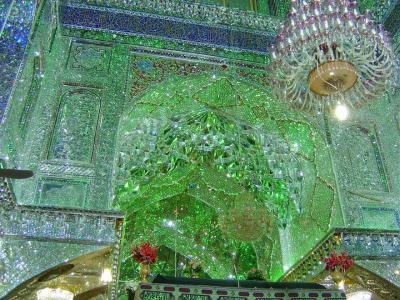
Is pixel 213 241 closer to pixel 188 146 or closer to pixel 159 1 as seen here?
pixel 188 146

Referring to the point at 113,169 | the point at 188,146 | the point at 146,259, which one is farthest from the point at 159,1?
the point at 146,259

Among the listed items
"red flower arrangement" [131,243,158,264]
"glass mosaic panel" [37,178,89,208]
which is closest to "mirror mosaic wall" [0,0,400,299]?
"glass mosaic panel" [37,178,89,208]

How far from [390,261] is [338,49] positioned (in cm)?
196

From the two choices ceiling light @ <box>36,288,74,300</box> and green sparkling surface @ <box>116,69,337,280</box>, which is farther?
green sparkling surface @ <box>116,69,337,280</box>

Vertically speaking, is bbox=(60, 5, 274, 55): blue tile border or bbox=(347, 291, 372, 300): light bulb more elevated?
bbox=(60, 5, 274, 55): blue tile border

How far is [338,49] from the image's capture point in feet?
14.9

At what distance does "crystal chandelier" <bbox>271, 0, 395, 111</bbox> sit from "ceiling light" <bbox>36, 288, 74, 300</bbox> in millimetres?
2902

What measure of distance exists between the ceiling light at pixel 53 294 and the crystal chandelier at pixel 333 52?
2902mm

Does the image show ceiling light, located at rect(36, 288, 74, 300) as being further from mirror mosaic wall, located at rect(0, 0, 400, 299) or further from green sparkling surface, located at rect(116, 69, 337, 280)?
green sparkling surface, located at rect(116, 69, 337, 280)

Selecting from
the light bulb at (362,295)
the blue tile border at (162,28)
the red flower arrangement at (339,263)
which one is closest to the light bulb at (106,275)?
the red flower arrangement at (339,263)

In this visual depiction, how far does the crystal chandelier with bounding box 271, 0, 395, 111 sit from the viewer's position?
445cm

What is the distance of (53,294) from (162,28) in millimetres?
3287

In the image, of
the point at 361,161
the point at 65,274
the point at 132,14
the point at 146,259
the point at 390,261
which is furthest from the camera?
the point at 132,14

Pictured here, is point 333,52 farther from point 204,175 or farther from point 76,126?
point 204,175
